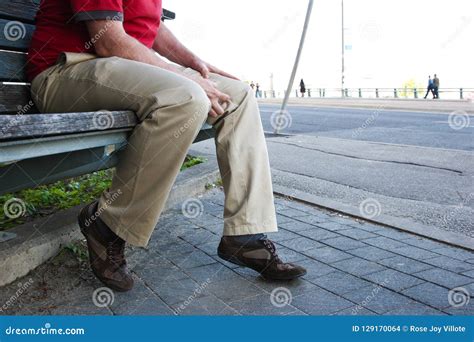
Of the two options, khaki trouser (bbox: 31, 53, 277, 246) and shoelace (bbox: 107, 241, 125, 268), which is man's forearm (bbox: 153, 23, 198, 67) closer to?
khaki trouser (bbox: 31, 53, 277, 246)

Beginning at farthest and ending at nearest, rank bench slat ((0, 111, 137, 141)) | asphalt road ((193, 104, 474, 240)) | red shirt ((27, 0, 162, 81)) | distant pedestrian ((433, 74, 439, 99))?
distant pedestrian ((433, 74, 439, 99)), asphalt road ((193, 104, 474, 240)), red shirt ((27, 0, 162, 81)), bench slat ((0, 111, 137, 141))

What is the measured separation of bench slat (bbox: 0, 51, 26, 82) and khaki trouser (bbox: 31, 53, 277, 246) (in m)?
0.24

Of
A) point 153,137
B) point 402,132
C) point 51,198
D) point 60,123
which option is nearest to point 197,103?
point 153,137

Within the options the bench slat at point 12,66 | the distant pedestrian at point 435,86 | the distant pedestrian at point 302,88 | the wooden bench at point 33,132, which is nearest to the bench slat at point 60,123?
the wooden bench at point 33,132

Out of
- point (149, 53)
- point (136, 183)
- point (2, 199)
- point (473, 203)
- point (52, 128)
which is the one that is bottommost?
point (473, 203)

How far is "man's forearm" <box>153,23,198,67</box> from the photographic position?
2.98m

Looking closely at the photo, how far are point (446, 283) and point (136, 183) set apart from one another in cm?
142

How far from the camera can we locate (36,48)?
2479 millimetres

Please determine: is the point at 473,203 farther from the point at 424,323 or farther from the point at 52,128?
the point at 52,128

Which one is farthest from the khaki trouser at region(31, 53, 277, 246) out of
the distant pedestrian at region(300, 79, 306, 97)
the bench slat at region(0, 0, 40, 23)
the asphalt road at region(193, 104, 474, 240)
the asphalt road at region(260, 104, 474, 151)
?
the distant pedestrian at region(300, 79, 306, 97)

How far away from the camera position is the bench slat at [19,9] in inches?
103

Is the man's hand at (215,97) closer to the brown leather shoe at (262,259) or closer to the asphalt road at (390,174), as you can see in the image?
the brown leather shoe at (262,259)

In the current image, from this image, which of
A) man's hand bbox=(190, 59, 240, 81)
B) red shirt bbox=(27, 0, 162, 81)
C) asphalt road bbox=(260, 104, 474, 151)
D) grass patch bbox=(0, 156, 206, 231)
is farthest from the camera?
asphalt road bbox=(260, 104, 474, 151)

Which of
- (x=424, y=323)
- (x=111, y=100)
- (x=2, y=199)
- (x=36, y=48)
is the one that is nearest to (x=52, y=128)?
(x=111, y=100)
